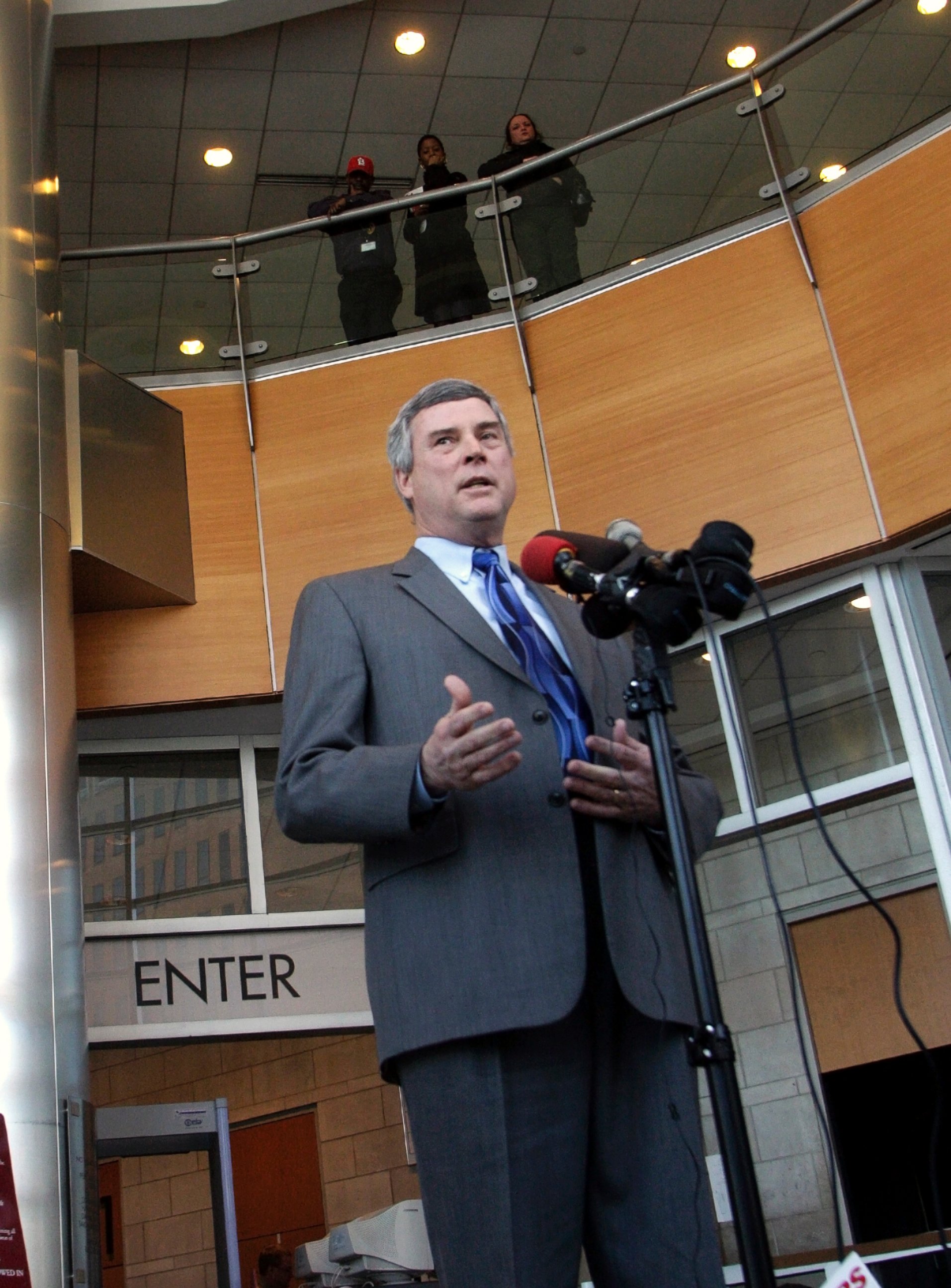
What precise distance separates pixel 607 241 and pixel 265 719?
2433 mm

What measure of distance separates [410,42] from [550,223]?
2.79m

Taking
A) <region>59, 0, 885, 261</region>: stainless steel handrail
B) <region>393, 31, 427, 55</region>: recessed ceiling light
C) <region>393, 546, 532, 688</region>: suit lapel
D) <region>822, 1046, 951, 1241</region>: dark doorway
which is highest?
<region>393, 31, 427, 55</region>: recessed ceiling light

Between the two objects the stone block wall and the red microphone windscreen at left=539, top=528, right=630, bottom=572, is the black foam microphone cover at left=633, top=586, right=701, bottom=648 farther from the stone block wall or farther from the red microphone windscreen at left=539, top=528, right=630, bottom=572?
the stone block wall

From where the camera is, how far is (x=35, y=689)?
421 cm

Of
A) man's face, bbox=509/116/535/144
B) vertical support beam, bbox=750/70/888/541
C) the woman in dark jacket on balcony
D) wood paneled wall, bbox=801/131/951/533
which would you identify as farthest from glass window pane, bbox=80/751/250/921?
man's face, bbox=509/116/535/144

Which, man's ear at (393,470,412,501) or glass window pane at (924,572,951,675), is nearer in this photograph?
man's ear at (393,470,412,501)

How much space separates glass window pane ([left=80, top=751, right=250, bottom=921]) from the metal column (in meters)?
1.24

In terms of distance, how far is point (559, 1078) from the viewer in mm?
1503

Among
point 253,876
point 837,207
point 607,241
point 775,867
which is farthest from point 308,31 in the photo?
point 775,867

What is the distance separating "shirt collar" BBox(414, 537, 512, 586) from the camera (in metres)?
1.90

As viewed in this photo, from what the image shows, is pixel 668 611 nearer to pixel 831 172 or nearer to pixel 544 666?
pixel 544 666

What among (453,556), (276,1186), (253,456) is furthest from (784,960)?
(276,1186)

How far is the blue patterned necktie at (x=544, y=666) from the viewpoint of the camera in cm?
175

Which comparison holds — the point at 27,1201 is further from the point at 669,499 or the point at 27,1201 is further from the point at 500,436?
the point at 669,499
